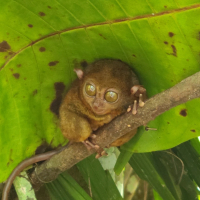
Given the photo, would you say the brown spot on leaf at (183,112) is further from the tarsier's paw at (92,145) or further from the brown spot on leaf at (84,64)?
the brown spot on leaf at (84,64)

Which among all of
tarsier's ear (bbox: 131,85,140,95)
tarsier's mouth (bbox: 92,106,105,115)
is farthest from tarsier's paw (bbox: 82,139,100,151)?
tarsier's ear (bbox: 131,85,140,95)

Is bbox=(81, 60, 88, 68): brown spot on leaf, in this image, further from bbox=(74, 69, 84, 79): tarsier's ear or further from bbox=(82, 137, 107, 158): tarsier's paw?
bbox=(82, 137, 107, 158): tarsier's paw

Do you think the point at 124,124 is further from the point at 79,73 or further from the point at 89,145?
the point at 79,73

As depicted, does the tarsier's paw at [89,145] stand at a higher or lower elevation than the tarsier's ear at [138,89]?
lower

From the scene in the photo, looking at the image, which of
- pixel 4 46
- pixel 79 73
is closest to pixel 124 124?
pixel 79 73

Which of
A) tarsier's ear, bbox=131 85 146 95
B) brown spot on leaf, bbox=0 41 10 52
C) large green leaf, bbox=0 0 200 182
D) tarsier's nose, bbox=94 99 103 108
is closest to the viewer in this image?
large green leaf, bbox=0 0 200 182

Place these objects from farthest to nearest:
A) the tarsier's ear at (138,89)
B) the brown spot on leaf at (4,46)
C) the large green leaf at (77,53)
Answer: the tarsier's ear at (138,89) < the brown spot on leaf at (4,46) < the large green leaf at (77,53)

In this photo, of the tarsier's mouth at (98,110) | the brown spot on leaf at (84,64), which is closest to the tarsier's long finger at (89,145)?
the tarsier's mouth at (98,110)

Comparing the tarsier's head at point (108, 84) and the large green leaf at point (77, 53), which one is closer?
the large green leaf at point (77, 53)

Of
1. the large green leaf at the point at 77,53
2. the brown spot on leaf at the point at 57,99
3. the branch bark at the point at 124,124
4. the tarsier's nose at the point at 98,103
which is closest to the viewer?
the branch bark at the point at 124,124
